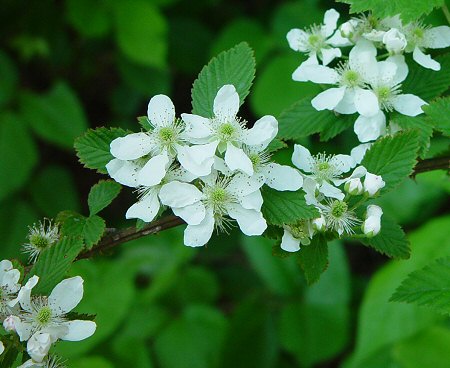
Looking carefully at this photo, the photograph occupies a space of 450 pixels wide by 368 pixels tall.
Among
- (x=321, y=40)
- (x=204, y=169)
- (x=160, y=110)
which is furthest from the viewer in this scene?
(x=321, y=40)

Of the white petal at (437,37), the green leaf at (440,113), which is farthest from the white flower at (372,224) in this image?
the white petal at (437,37)

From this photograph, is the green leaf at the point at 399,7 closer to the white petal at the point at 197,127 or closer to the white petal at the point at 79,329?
the white petal at the point at 197,127

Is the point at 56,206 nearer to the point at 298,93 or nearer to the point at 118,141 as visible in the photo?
the point at 298,93

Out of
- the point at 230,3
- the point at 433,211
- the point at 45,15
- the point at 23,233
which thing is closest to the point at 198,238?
the point at 23,233

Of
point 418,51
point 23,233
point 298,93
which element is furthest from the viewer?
point 23,233

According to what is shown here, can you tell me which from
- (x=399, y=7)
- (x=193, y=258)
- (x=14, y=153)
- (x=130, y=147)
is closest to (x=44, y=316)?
(x=130, y=147)

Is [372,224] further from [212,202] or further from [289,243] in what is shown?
[212,202]

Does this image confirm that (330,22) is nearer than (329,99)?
No
